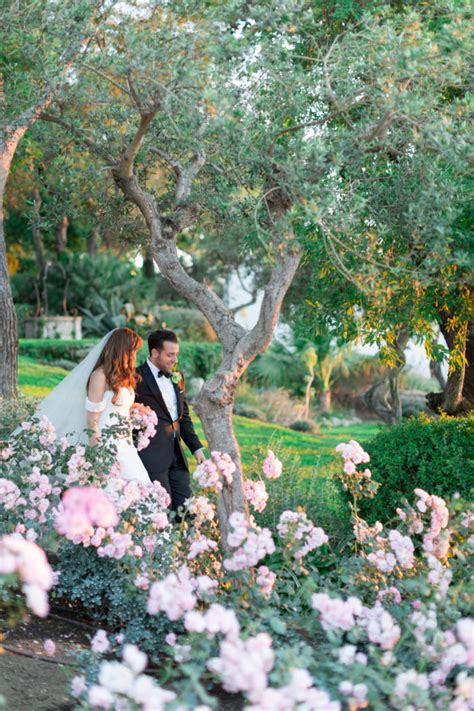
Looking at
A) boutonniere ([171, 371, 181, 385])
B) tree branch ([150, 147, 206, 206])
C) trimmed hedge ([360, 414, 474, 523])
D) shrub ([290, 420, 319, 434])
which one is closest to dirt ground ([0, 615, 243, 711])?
boutonniere ([171, 371, 181, 385])

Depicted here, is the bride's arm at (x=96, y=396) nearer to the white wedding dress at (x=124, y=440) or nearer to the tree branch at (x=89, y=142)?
the white wedding dress at (x=124, y=440)

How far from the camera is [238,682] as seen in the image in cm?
246

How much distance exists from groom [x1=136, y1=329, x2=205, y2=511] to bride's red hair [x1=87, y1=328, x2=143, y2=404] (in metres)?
0.45

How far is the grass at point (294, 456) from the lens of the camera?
6.96 m

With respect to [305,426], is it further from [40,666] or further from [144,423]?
[40,666]

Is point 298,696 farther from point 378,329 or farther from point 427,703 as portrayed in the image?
point 378,329

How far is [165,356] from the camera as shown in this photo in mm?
6098

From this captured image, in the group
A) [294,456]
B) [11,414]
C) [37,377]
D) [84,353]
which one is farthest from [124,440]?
[84,353]

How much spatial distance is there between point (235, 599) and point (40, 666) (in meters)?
1.06

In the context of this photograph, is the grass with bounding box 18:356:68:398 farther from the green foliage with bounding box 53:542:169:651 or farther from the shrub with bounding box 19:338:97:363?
the green foliage with bounding box 53:542:169:651

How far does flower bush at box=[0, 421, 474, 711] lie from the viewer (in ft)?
8.59

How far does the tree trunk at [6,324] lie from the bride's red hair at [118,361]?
229 cm

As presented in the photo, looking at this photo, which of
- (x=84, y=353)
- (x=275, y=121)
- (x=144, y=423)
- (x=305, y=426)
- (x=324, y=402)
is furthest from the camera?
(x=324, y=402)

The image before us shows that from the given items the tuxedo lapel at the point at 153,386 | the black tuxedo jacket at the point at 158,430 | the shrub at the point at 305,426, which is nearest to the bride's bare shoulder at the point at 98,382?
the black tuxedo jacket at the point at 158,430
